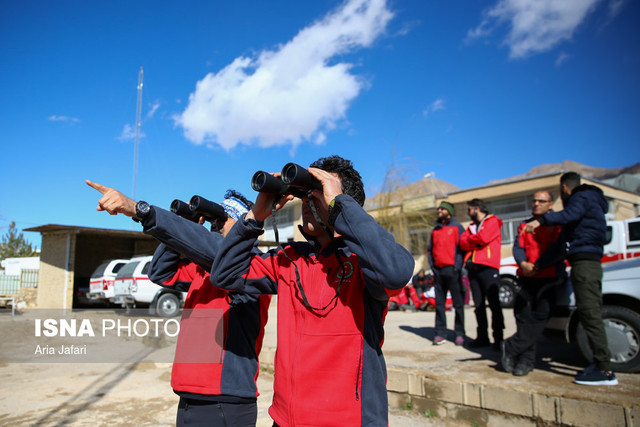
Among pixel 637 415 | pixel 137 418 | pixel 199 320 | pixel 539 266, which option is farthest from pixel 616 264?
pixel 137 418

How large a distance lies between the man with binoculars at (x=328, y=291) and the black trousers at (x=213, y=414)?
40 cm

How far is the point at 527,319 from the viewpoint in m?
4.36

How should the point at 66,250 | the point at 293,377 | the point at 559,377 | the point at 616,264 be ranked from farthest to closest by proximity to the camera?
the point at 66,250, the point at 616,264, the point at 559,377, the point at 293,377

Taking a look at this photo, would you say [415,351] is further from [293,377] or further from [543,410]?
[293,377]

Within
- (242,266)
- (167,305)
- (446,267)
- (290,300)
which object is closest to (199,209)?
(242,266)

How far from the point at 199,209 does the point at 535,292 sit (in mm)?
3673

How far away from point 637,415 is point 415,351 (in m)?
2.75

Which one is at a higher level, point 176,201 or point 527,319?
point 176,201

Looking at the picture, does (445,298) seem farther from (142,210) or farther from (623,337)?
(142,210)

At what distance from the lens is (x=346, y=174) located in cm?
185

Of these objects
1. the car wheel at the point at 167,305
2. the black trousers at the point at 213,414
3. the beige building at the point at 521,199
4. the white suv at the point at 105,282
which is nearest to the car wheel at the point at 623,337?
the black trousers at the point at 213,414

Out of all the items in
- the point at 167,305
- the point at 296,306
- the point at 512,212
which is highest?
the point at 512,212

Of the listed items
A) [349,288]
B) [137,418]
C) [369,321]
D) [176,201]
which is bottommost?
[137,418]

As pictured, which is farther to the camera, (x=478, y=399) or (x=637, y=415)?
(x=478, y=399)
